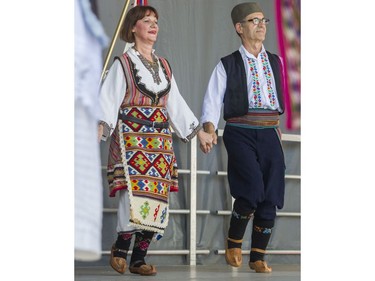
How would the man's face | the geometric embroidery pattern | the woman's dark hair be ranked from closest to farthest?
the geometric embroidery pattern < the woman's dark hair < the man's face

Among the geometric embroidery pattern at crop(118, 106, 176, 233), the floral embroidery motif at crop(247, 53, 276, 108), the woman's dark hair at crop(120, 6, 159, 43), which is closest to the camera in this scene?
the geometric embroidery pattern at crop(118, 106, 176, 233)

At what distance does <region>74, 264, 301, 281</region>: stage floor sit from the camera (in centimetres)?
370

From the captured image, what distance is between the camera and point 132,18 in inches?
150

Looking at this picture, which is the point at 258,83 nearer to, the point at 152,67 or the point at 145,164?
the point at 152,67

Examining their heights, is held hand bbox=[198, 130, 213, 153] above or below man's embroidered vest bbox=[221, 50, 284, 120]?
below

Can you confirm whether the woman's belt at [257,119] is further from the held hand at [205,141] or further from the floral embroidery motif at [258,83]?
the held hand at [205,141]

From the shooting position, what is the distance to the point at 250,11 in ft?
13.4

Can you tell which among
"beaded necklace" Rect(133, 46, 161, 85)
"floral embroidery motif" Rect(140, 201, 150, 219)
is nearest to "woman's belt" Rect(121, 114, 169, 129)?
"beaded necklace" Rect(133, 46, 161, 85)

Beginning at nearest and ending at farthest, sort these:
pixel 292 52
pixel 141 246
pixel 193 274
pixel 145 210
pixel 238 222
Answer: pixel 145 210
pixel 141 246
pixel 193 274
pixel 238 222
pixel 292 52

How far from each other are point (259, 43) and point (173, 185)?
709mm

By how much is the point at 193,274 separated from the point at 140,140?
63 centimetres

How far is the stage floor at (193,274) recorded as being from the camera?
3695mm

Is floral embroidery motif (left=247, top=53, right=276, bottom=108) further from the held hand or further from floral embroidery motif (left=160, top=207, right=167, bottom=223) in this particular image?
floral embroidery motif (left=160, top=207, right=167, bottom=223)

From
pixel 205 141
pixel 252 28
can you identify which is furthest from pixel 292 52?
pixel 205 141
